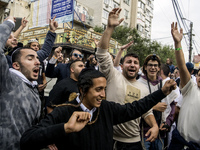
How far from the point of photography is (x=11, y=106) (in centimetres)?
168

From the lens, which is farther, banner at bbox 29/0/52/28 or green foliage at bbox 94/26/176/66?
green foliage at bbox 94/26/176/66

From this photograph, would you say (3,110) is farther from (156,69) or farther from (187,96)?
(156,69)

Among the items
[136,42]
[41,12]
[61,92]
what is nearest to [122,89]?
[61,92]

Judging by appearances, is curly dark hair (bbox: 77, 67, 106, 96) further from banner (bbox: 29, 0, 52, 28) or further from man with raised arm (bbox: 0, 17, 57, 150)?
banner (bbox: 29, 0, 52, 28)

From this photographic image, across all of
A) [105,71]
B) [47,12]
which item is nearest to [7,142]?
[105,71]

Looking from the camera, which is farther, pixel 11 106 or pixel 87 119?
pixel 11 106

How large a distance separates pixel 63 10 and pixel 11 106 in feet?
44.6

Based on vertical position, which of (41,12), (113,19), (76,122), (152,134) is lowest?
(152,134)

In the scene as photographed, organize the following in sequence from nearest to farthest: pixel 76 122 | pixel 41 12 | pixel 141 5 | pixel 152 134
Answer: pixel 76 122
pixel 152 134
pixel 41 12
pixel 141 5

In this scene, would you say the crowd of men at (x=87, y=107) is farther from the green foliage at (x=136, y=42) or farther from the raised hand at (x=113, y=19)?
the green foliage at (x=136, y=42)

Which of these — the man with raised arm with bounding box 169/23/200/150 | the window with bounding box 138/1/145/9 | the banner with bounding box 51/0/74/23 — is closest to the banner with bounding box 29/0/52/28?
the banner with bounding box 51/0/74/23

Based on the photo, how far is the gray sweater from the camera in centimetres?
161

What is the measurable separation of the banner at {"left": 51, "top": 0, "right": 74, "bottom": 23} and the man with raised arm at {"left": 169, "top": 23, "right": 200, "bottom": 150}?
12.0m

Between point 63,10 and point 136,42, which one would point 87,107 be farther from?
point 136,42
